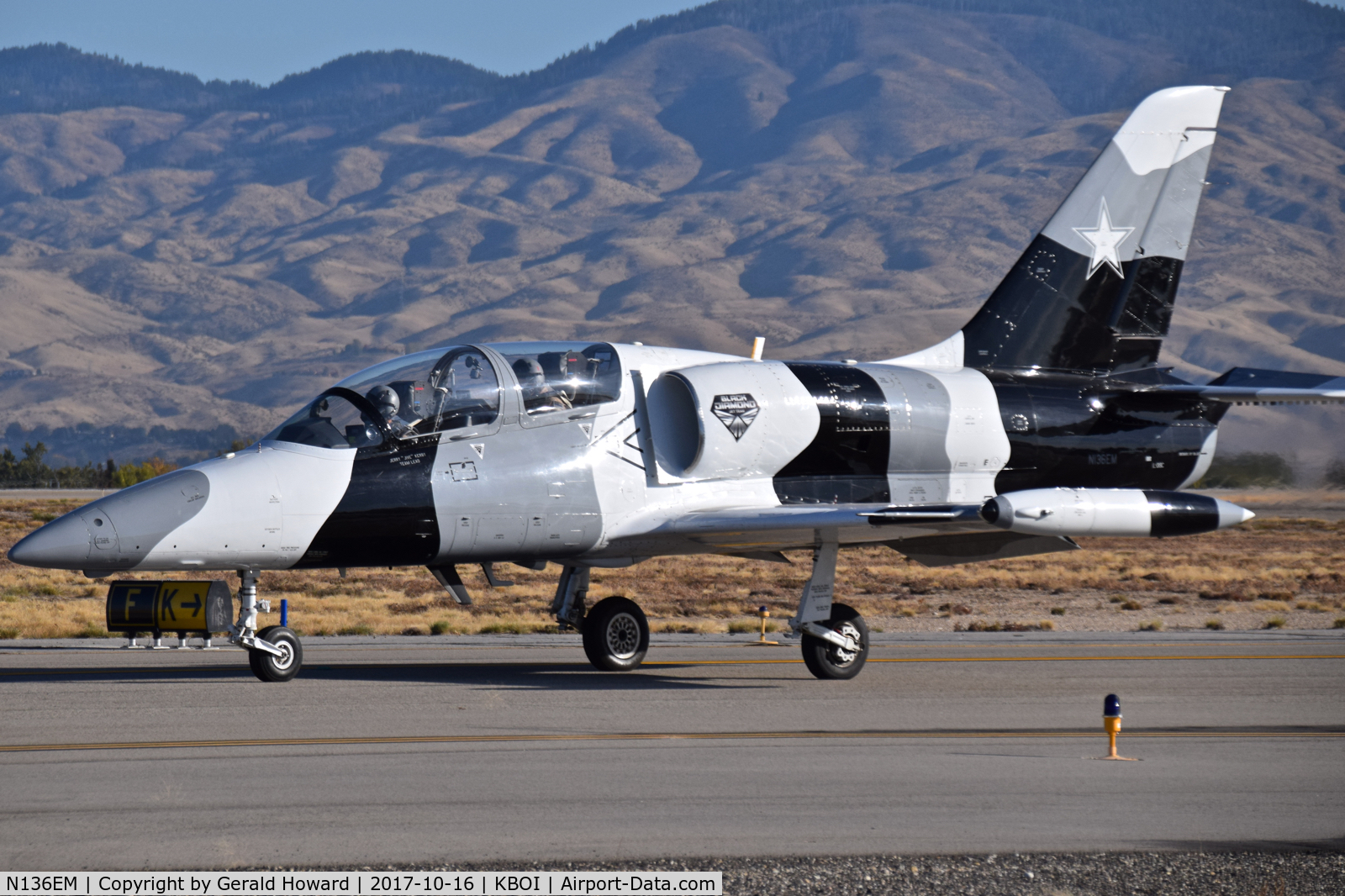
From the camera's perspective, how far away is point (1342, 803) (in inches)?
399

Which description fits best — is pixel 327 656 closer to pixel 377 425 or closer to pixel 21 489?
pixel 377 425

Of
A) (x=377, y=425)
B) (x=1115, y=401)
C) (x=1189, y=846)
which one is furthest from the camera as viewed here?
(x=1115, y=401)

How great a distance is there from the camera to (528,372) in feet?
52.3

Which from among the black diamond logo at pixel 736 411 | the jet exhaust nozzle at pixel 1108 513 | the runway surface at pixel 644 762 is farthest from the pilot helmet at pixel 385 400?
the jet exhaust nozzle at pixel 1108 513

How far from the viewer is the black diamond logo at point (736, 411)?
16391mm

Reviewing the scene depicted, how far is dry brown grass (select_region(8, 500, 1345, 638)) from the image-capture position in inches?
1024

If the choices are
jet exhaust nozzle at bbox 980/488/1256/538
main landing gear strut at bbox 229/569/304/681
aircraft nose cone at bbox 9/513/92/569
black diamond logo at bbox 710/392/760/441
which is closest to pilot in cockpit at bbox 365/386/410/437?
main landing gear strut at bbox 229/569/304/681

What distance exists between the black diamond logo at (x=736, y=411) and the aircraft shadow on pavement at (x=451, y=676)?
9.34 feet

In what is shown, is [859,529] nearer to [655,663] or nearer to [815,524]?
[815,524]

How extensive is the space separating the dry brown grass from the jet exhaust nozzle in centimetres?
1051

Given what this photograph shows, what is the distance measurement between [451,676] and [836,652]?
174 inches

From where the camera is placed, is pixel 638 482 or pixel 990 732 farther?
pixel 638 482

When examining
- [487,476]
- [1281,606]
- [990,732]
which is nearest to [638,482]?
[487,476]

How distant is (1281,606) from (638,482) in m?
19.1
